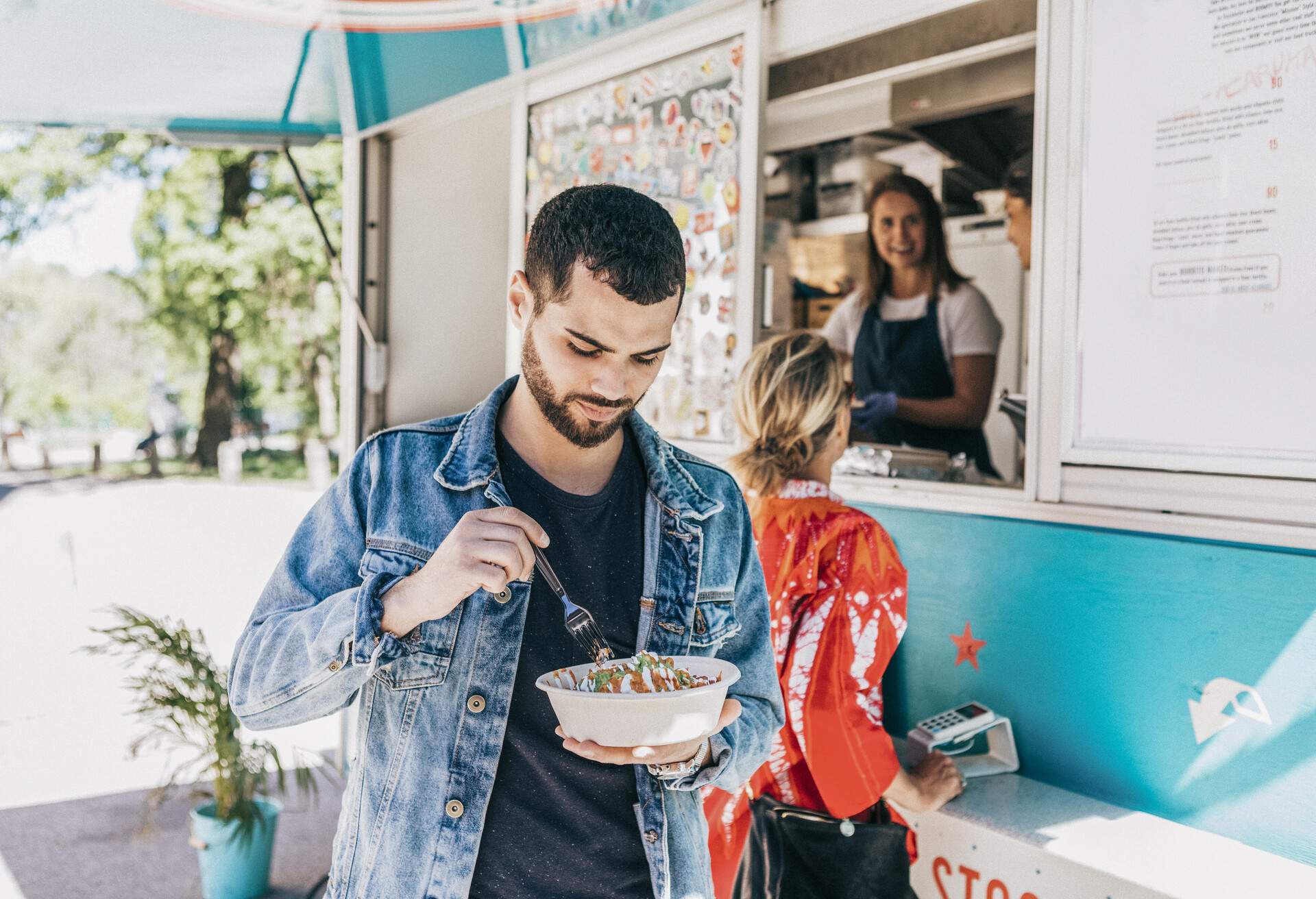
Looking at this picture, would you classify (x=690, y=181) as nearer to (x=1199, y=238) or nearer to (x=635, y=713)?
(x=1199, y=238)

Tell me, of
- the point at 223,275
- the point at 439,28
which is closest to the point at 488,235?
the point at 439,28

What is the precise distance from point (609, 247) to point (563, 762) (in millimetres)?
732

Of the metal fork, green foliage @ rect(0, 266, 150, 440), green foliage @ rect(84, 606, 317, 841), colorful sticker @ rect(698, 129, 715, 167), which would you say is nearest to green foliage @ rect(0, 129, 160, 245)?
green foliage @ rect(0, 266, 150, 440)

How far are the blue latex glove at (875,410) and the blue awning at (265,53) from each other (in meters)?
1.53

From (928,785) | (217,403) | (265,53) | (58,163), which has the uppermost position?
(58,163)

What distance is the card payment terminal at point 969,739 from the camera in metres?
2.57

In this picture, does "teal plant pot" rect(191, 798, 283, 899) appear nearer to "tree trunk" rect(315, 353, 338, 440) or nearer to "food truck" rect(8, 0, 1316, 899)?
"food truck" rect(8, 0, 1316, 899)

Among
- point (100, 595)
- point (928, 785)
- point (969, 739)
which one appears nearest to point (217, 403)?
point (100, 595)

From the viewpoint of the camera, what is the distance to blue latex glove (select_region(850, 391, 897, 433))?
12.6 feet

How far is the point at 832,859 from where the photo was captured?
7.48 ft

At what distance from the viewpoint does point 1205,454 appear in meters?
2.31

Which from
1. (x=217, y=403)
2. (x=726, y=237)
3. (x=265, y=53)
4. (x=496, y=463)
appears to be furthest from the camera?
(x=217, y=403)

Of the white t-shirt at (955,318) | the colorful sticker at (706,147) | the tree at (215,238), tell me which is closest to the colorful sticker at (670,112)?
the colorful sticker at (706,147)

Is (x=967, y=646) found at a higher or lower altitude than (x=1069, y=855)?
higher
